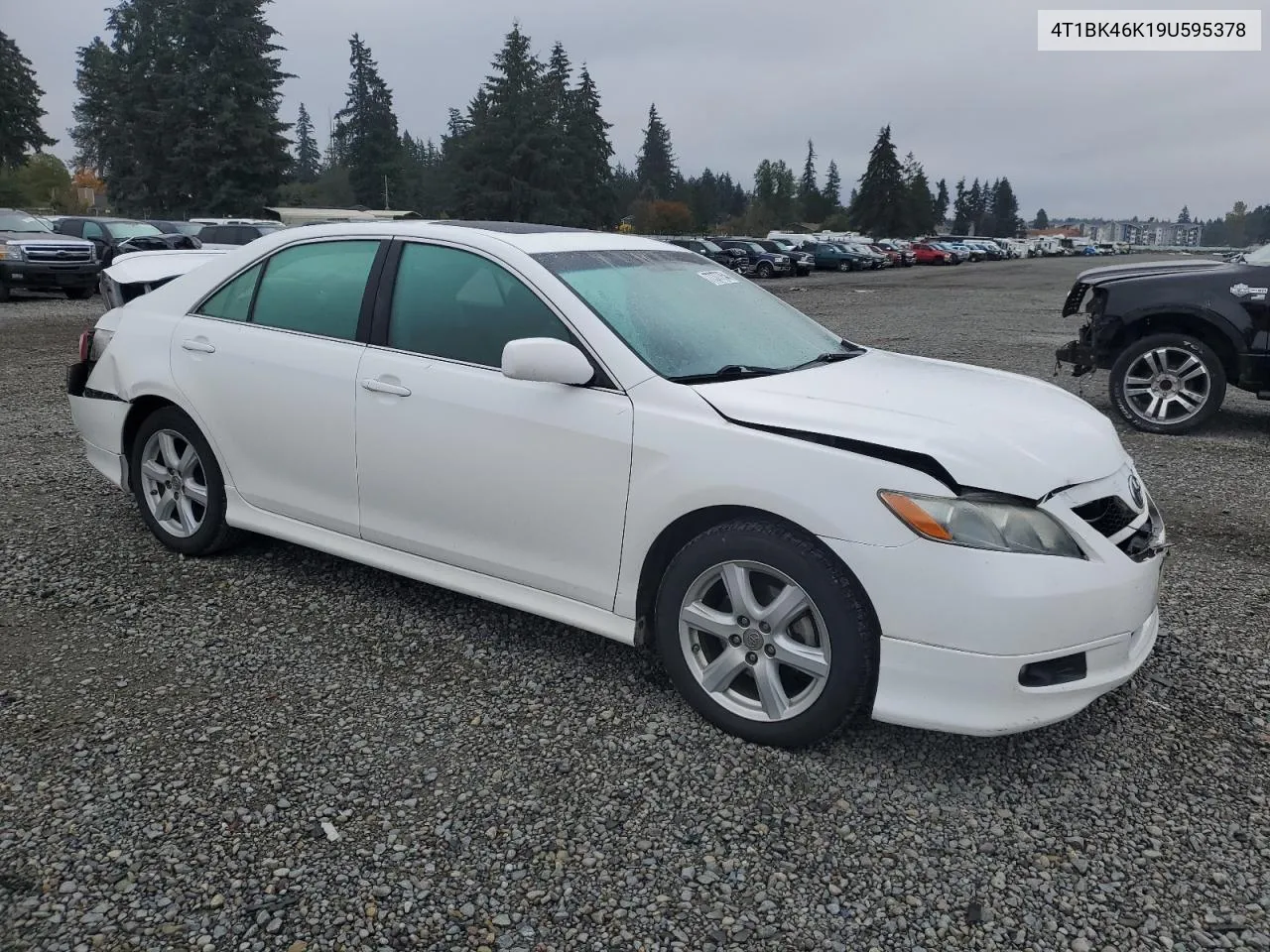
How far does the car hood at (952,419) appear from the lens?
2836 millimetres

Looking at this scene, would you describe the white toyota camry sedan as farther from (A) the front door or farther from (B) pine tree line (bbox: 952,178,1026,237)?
(B) pine tree line (bbox: 952,178,1026,237)

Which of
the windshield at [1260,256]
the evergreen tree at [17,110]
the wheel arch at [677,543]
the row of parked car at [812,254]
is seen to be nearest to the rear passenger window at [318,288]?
the wheel arch at [677,543]

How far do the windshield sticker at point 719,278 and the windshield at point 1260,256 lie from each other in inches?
215

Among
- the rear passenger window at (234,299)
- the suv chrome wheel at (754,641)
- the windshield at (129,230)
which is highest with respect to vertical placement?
the windshield at (129,230)

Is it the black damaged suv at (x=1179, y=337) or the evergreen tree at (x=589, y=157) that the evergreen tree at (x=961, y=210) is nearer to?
the evergreen tree at (x=589, y=157)

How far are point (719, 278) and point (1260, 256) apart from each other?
5.86m

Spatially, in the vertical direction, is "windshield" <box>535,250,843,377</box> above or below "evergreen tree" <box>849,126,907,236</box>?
below

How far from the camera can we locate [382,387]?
3727 mm

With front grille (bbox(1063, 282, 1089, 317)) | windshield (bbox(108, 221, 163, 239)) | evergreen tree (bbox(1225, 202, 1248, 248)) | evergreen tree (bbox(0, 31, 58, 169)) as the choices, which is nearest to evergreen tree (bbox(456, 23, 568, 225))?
evergreen tree (bbox(0, 31, 58, 169))

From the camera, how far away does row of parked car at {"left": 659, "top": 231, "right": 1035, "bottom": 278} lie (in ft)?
125

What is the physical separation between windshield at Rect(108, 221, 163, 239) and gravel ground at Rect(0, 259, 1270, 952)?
20801mm

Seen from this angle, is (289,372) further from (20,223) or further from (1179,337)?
(20,223)

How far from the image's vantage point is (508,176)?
64.1 metres

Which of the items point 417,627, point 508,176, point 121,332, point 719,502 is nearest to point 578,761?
point 719,502
